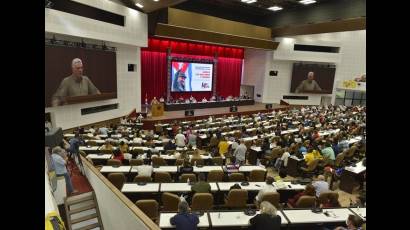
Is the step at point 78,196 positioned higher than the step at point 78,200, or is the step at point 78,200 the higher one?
the step at point 78,196

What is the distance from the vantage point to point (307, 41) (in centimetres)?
2669

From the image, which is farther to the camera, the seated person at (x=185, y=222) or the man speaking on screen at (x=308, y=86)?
the man speaking on screen at (x=308, y=86)

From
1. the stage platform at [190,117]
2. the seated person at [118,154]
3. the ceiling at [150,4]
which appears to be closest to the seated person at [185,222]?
the seated person at [118,154]

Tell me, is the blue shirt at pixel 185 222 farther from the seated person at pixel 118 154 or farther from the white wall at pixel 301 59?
the white wall at pixel 301 59

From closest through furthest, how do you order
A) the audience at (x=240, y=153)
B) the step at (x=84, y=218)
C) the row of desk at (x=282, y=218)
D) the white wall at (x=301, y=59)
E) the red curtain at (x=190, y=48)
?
the row of desk at (x=282, y=218), the step at (x=84, y=218), the audience at (x=240, y=153), the red curtain at (x=190, y=48), the white wall at (x=301, y=59)

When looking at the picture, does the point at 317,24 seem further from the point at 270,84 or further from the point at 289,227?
the point at 289,227

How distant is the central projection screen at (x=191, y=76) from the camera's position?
22.6 meters

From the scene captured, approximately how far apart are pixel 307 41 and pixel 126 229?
2672cm

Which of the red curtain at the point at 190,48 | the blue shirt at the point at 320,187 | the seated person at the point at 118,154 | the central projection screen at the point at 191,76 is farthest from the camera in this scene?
the central projection screen at the point at 191,76

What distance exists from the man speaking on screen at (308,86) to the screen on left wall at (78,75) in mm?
18612

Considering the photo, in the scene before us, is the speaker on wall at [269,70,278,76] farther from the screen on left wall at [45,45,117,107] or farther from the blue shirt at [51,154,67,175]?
the blue shirt at [51,154,67,175]
